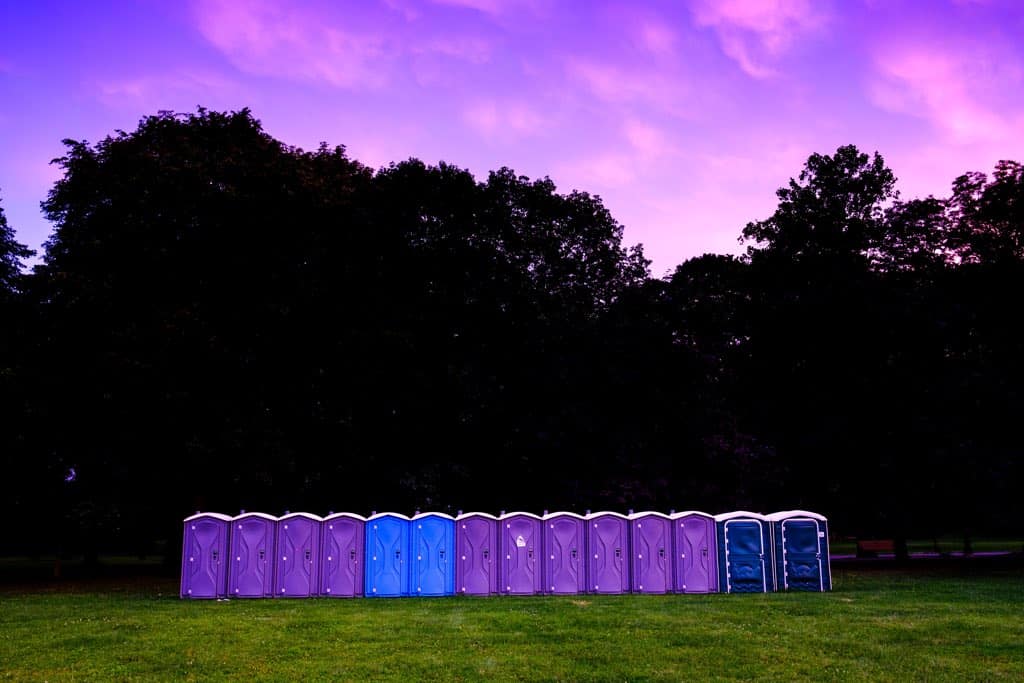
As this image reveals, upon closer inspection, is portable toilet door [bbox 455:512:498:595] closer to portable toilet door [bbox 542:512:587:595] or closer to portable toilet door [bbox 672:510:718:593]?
portable toilet door [bbox 542:512:587:595]

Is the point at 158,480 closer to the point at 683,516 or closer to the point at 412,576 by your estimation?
the point at 412,576

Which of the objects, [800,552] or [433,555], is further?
[800,552]

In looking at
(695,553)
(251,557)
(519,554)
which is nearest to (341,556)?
(251,557)

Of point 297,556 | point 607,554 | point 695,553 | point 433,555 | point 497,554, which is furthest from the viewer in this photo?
point 695,553

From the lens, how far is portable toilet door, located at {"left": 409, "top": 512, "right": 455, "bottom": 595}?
16422 mm

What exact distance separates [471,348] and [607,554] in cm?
893

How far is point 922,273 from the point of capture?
27.6 meters

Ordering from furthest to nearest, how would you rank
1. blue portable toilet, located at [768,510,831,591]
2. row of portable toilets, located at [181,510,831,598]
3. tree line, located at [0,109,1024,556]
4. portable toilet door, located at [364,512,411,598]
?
1. tree line, located at [0,109,1024,556]
2. blue portable toilet, located at [768,510,831,591]
3. portable toilet door, located at [364,512,411,598]
4. row of portable toilets, located at [181,510,831,598]

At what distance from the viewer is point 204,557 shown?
15.9 meters

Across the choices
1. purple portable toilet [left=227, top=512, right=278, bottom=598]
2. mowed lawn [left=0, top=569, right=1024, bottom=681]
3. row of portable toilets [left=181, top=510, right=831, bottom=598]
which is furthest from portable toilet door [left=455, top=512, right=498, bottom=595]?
purple portable toilet [left=227, top=512, right=278, bottom=598]

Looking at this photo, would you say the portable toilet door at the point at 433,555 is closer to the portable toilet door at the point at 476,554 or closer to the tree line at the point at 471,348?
the portable toilet door at the point at 476,554

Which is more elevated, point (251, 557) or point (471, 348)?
point (471, 348)

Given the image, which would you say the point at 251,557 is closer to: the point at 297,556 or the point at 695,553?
the point at 297,556

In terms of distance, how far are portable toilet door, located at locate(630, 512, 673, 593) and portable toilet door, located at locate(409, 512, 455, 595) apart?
3.75 metres
